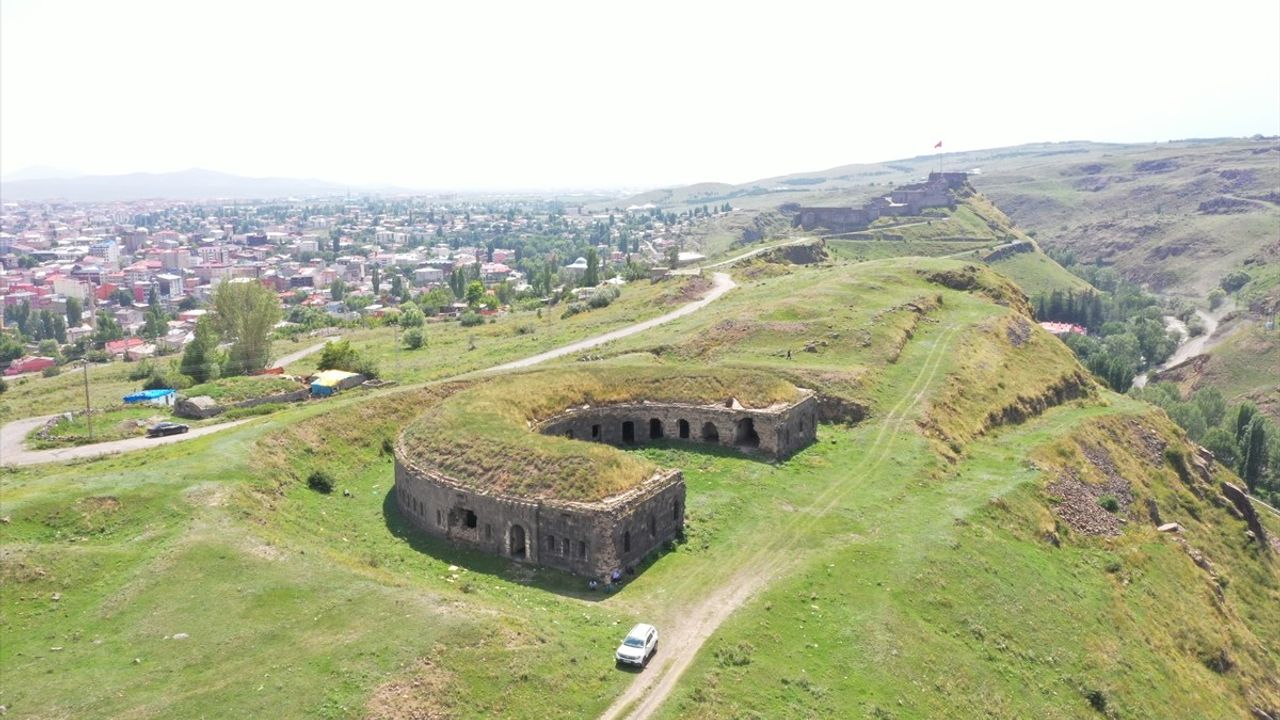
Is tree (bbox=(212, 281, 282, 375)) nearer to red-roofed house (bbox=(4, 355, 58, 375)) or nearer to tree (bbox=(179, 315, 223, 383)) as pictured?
tree (bbox=(179, 315, 223, 383))

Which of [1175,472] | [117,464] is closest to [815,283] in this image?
[1175,472]

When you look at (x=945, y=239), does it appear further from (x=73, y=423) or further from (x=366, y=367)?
(x=73, y=423)

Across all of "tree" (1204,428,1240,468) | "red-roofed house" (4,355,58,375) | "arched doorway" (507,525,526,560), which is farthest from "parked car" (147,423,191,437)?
"tree" (1204,428,1240,468)

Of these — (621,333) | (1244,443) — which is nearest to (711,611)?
(621,333)

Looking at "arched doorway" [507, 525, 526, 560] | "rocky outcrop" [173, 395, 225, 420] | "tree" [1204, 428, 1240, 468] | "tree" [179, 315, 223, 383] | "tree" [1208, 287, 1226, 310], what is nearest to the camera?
"arched doorway" [507, 525, 526, 560]

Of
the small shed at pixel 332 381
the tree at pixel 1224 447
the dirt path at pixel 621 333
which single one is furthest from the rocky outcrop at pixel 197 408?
the tree at pixel 1224 447

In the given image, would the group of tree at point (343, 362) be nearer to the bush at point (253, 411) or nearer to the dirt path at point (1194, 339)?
the bush at point (253, 411)
